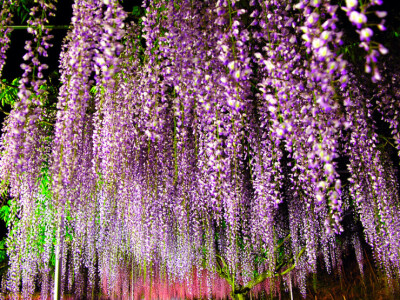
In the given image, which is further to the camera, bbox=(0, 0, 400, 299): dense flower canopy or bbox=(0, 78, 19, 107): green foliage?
bbox=(0, 78, 19, 107): green foliage

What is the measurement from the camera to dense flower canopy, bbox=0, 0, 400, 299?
178 centimetres

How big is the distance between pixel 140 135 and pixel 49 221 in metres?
2.91

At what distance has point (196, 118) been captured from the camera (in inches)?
113

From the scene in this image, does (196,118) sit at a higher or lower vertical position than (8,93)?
lower

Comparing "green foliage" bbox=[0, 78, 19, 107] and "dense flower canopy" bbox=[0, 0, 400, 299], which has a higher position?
"green foliage" bbox=[0, 78, 19, 107]

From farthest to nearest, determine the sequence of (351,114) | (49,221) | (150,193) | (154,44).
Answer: (49,221)
(150,193)
(351,114)
(154,44)

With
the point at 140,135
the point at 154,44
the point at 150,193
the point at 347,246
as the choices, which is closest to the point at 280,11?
the point at 154,44

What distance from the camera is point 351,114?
3129 mm

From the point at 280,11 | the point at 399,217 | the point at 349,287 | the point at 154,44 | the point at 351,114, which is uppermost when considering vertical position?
the point at 154,44

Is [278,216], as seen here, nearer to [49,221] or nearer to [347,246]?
[347,246]

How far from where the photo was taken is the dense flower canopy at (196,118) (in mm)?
1779

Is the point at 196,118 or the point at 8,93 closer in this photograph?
the point at 196,118

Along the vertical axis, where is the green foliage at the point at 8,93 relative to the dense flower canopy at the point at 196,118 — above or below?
above

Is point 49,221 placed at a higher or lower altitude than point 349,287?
higher
